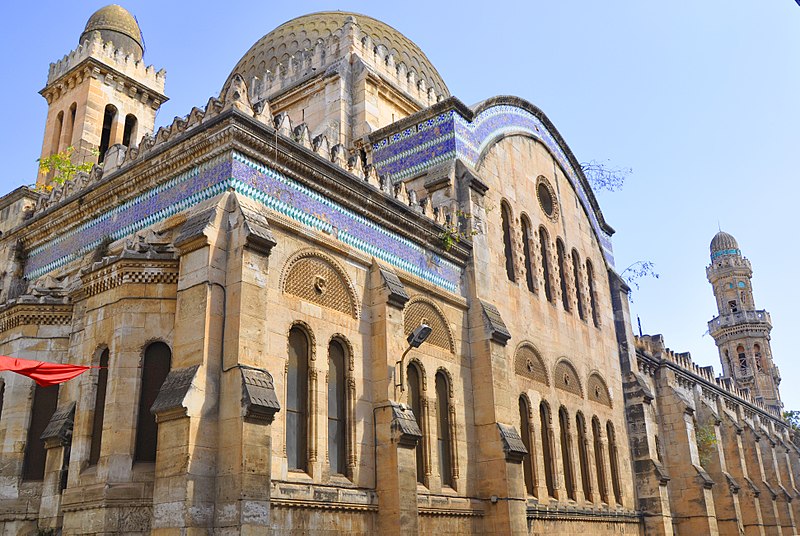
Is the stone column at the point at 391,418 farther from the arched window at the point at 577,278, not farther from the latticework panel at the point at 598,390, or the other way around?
the arched window at the point at 577,278

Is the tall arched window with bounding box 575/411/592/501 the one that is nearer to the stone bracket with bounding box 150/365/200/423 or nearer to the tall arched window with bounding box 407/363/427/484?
the tall arched window with bounding box 407/363/427/484

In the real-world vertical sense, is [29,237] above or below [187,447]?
above

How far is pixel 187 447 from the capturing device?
34.8 ft

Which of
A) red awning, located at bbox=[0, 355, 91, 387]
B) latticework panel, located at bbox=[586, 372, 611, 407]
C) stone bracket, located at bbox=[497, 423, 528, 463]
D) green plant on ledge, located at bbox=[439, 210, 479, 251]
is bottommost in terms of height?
stone bracket, located at bbox=[497, 423, 528, 463]

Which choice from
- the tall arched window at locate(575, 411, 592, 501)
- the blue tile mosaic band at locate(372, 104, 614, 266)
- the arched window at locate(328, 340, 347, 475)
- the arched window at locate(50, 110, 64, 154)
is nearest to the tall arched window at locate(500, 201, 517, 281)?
the blue tile mosaic band at locate(372, 104, 614, 266)

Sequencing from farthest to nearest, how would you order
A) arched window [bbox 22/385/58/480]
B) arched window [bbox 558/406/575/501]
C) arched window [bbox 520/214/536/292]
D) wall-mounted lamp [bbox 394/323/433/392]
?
arched window [bbox 520/214/536/292], arched window [bbox 558/406/575/501], wall-mounted lamp [bbox 394/323/433/392], arched window [bbox 22/385/58/480]

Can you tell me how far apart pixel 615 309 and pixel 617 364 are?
2.15 metres

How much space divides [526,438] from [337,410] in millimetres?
6818

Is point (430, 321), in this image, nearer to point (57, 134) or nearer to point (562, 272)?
point (562, 272)

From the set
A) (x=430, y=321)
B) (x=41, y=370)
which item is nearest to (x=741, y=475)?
(x=430, y=321)

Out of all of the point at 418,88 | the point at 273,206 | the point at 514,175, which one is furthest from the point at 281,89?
the point at 273,206

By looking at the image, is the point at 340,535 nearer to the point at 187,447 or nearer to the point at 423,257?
the point at 187,447

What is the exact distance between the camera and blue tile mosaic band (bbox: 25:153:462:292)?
13148 mm

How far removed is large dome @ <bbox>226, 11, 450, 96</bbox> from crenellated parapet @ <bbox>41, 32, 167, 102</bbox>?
420cm
